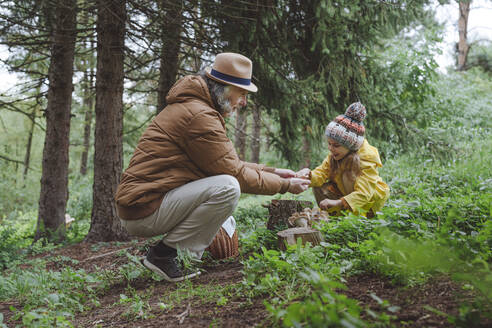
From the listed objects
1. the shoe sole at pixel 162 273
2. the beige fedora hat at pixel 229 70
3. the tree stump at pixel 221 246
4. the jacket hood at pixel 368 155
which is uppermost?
the beige fedora hat at pixel 229 70

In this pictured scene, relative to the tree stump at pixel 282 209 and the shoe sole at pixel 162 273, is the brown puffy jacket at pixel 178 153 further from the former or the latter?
the tree stump at pixel 282 209

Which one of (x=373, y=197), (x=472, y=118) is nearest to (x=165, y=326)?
(x=373, y=197)

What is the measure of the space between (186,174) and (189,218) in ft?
1.36

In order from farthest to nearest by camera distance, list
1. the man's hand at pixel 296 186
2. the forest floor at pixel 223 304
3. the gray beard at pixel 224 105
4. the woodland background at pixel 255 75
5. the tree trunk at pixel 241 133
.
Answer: the tree trunk at pixel 241 133
the woodland background at pixel 255 75
the man's hand at pixel 296 186
the gray beard at pixel 224 105
the forest floor at pixel 223 304

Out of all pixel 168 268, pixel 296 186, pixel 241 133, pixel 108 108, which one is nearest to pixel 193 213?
pixel 168 268

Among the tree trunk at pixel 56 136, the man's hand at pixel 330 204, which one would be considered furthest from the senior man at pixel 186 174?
the tree trunk at pixel 56 136

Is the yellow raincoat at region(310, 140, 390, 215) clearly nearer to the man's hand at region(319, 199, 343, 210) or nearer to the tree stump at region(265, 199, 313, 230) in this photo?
the man's hand at region(319, 199, 343, 210)

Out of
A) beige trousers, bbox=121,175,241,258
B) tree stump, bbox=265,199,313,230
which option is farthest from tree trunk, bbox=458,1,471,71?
beige trousers, bbox=121,175,241,258

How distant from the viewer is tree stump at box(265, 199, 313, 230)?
163 inches

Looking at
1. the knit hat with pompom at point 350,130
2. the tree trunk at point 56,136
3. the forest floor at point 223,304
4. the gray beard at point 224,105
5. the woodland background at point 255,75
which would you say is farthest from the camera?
the tree trunk at point 56,136

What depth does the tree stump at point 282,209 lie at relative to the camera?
4.13 meters

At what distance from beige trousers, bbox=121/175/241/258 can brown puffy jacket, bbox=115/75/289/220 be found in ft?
0.29

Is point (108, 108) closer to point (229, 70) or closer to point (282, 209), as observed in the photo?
point (229, 70)

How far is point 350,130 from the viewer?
4.14m
